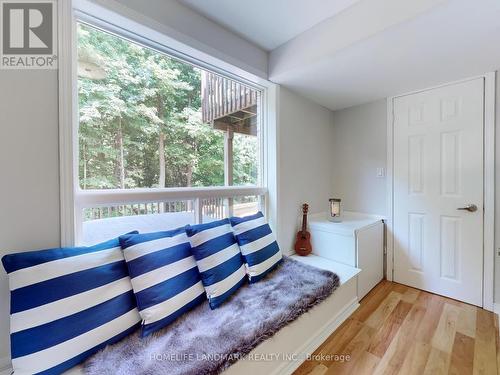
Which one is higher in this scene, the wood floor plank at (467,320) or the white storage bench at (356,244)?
the white storage bench at (356,244)

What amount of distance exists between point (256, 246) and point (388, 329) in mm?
1189

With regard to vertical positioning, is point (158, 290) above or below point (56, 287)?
below

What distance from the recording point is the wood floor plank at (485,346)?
1.34 metres

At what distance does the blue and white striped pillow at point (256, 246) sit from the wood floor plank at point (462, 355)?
1.24 meters

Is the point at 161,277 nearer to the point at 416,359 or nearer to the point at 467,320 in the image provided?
the point at 416,359

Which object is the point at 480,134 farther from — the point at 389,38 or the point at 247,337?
the point at 247,337

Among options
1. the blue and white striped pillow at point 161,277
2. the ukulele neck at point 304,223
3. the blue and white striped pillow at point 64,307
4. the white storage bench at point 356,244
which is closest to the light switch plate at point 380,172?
the white storage bench at point 356,244

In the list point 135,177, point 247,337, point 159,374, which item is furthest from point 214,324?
point 135,177

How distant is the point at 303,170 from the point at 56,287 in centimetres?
218

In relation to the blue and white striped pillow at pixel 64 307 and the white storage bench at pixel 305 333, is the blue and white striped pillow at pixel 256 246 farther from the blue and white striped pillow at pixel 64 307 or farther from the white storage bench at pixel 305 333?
the blue and white striped pillow at pixel 64 307

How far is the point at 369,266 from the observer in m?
2.21

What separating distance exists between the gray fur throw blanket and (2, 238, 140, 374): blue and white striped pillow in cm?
9

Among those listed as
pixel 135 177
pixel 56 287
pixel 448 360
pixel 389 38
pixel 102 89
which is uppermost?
pixel 389 38

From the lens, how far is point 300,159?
7.98 ft
